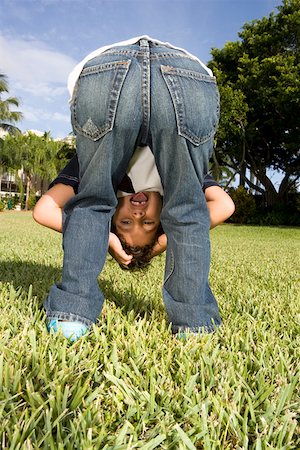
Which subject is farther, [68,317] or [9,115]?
[9,115]

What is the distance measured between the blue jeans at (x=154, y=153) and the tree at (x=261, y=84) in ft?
61.4

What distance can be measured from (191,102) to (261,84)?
2061 cm

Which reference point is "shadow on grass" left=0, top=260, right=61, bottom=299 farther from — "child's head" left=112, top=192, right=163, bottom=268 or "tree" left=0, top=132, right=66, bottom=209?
"tree" left=0, top=132, right=66, bottom=209

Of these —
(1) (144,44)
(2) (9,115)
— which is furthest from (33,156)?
(1) (144,44)

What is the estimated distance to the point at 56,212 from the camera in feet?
6.44

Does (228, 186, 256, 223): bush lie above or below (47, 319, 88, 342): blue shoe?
above

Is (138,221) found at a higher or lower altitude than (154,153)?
lower

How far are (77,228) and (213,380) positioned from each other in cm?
78

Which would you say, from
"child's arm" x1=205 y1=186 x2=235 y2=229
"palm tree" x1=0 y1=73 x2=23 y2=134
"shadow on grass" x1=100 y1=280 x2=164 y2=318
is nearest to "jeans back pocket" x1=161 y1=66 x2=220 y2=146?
"child's arm" x1=205 y1=186 x2=235 y2=229

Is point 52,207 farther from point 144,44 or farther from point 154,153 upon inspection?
point 144,44

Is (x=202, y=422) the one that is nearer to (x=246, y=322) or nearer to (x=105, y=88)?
(x=246, y=322)

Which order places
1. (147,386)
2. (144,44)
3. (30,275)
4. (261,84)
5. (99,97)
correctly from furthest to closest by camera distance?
(261,84)
(30,275)
(144,44)
(99,97)
(147,386)

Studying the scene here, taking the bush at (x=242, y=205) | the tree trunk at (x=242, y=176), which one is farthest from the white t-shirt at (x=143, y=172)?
the tree trunk at (x=242, y=176)

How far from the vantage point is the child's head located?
2.05 metres
